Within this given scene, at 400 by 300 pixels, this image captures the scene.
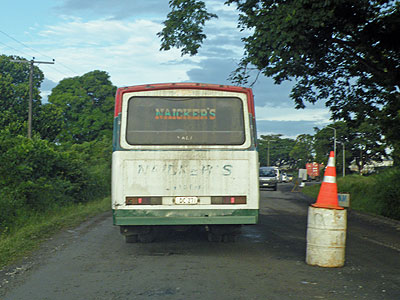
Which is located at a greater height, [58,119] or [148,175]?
[58,119]

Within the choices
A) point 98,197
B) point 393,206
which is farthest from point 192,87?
point 98,197

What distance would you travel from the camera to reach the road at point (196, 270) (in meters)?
6.31

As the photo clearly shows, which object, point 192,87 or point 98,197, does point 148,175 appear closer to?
point 192,87

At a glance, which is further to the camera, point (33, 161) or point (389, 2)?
point (33, 161)

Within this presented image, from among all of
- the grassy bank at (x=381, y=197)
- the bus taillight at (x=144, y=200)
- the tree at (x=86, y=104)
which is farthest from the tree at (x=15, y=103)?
the bus taillight at (x=144, y=200)

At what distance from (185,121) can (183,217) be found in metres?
1.69

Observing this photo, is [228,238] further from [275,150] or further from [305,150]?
[275,150]

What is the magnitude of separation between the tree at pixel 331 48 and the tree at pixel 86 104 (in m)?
41.6

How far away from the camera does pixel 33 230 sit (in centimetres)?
1243

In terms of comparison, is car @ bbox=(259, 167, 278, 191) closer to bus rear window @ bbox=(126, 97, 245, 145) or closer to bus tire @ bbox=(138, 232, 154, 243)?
bus tire @ bbox=(138, 232, 154, 243)

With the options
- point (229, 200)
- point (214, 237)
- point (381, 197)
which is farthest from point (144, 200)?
point (381, 197)

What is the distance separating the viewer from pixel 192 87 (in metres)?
9.66

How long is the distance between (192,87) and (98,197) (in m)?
17.8

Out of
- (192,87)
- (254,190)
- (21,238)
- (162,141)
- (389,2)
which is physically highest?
(389,2)
